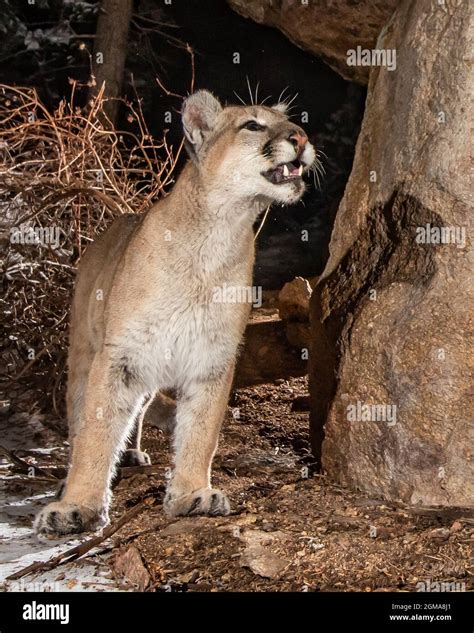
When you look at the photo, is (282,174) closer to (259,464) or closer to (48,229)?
(259,464)

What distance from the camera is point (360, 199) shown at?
5117 mm

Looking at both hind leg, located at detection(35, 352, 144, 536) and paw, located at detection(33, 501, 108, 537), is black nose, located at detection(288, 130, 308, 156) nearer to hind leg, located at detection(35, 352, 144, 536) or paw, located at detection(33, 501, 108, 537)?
hind leg, located at detection(35, 352, 144, 536)

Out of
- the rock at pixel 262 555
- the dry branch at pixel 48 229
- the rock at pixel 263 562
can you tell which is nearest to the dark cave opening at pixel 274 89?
the dry branch at pixel 48 229

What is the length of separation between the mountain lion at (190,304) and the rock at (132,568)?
0.46m

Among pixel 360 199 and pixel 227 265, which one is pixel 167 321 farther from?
pixel 360 199

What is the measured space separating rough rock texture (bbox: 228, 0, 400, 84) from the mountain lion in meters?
1.92

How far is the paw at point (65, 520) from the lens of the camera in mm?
4262

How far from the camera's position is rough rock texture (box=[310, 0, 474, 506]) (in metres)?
4.48

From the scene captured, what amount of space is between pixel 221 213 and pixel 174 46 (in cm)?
665

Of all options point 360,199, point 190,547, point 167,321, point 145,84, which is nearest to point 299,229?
point 145,84

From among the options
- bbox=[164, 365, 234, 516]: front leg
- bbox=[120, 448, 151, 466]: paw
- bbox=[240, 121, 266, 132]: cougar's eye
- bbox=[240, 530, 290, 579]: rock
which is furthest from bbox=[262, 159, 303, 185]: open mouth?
bbox=[120, 448, 151, 466]: paw

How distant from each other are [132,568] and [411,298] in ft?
5.96

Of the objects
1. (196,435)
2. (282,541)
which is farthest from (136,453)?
(282,541)

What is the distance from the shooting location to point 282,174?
14.8 ft
